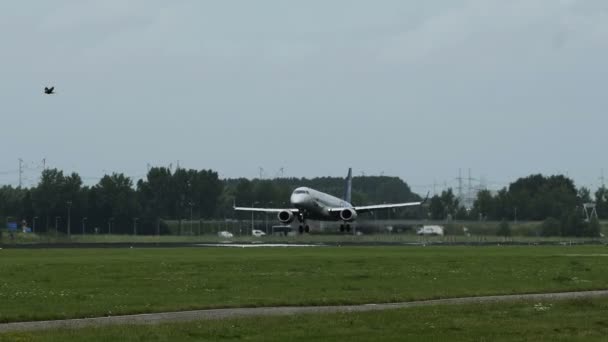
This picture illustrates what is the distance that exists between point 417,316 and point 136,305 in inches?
346

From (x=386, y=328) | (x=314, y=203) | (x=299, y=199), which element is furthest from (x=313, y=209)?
(x=386, y=328)

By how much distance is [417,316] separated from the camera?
31.5 meters

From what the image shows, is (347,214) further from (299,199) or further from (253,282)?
(253,282)

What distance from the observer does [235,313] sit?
109 ft

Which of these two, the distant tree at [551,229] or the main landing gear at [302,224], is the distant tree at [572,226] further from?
the main landing gear at [302,224]

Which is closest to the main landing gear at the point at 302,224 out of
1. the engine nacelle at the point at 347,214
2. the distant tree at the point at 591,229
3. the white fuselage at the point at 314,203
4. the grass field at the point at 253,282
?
the white fuselage at the point at 314,203

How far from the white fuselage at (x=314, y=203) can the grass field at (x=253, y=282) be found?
1821 inches

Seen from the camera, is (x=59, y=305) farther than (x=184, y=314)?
Yes

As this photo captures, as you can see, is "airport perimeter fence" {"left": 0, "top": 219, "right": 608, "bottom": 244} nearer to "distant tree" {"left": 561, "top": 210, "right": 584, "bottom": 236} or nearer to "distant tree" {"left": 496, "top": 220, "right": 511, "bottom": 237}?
"distant tree" {"left": 496, "top": 220, "right": 511, "bottom": 237}

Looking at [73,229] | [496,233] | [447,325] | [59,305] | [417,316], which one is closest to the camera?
[447,325]

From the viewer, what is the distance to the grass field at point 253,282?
1435 inches

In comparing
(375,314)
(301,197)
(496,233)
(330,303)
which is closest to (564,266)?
(330,303)

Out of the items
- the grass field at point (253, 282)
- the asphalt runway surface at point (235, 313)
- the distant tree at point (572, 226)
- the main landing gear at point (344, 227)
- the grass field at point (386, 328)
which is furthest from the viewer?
the distant tree at point (572, 226)

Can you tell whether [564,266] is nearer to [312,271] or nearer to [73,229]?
[312,271]
